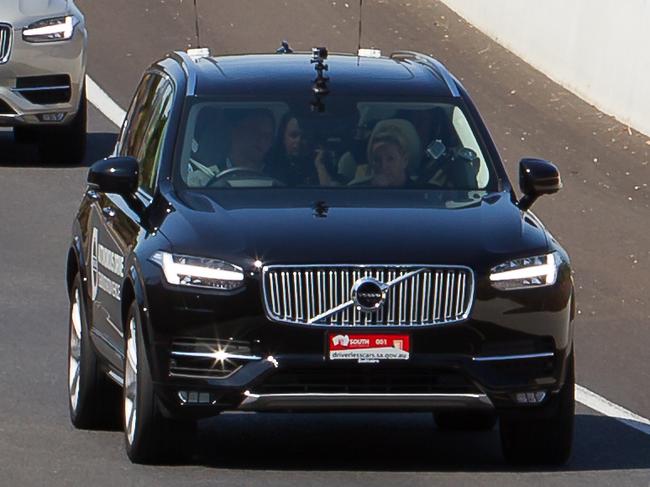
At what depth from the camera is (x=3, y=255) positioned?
55.0 feet

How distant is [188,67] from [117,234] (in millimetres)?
1040

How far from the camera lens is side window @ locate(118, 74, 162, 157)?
36.9 ft

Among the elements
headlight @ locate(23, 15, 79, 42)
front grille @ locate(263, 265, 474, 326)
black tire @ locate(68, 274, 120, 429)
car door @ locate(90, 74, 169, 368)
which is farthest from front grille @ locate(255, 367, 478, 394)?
headlight @ locate(23, 15, 79, 42)

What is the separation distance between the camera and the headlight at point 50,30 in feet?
65.1

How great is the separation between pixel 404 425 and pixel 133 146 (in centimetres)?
188

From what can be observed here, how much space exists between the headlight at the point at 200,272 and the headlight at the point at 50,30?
10705 millimetres

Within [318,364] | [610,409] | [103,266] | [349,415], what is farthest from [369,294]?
[610,409]

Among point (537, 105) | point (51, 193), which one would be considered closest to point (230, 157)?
point (51, 193)

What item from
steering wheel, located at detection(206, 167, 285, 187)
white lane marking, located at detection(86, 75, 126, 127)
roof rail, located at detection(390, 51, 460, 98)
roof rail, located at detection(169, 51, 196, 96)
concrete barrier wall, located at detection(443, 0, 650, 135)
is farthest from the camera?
white lane marking, located at detection(86, 75, 126, 127)

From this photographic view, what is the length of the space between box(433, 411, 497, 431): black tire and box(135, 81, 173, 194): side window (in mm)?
1810

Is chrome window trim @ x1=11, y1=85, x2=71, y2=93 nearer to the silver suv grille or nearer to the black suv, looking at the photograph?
the silver suv grille

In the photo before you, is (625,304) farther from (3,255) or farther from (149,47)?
(149,47)

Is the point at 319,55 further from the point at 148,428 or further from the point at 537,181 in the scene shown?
the point at 148,428

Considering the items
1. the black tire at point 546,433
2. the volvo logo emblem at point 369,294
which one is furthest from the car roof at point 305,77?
the black tire at point 546,433
